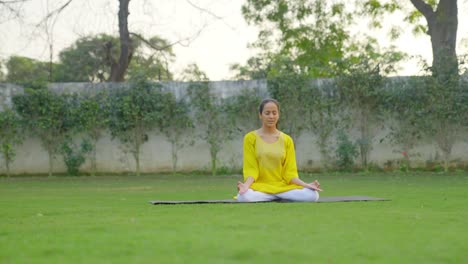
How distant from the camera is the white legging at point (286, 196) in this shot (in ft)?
29.0

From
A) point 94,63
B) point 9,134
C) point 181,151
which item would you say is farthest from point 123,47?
point 94,63

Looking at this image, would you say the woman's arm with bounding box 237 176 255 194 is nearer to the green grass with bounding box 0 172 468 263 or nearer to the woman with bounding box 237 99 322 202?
the woman with bounding box 237 99 322 202

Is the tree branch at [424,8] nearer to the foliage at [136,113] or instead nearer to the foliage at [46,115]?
the foliage at [136,113]

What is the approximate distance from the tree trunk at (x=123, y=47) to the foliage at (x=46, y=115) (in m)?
3.73

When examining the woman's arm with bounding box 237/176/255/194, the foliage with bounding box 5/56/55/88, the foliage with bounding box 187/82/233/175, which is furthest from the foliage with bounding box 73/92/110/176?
the foliage with bounding box 5/56/55/88

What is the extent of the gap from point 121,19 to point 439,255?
1750 cm

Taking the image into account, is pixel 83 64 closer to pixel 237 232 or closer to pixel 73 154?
pixel 73 154

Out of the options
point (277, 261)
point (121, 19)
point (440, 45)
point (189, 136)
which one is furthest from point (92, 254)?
point (121, 19)

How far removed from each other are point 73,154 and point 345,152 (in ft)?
20.5

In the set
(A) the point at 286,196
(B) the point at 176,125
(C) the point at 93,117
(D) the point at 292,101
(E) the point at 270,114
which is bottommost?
(A) the point at 286,196

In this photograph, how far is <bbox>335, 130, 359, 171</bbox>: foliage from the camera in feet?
58.4

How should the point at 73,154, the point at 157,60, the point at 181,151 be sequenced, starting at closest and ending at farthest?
the point at 73,154 → the point at 181,151 → the point at 157,60

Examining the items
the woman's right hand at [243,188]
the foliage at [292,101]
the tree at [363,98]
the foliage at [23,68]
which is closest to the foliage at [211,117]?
the foliage at [292,101]

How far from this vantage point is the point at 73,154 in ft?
59.1
